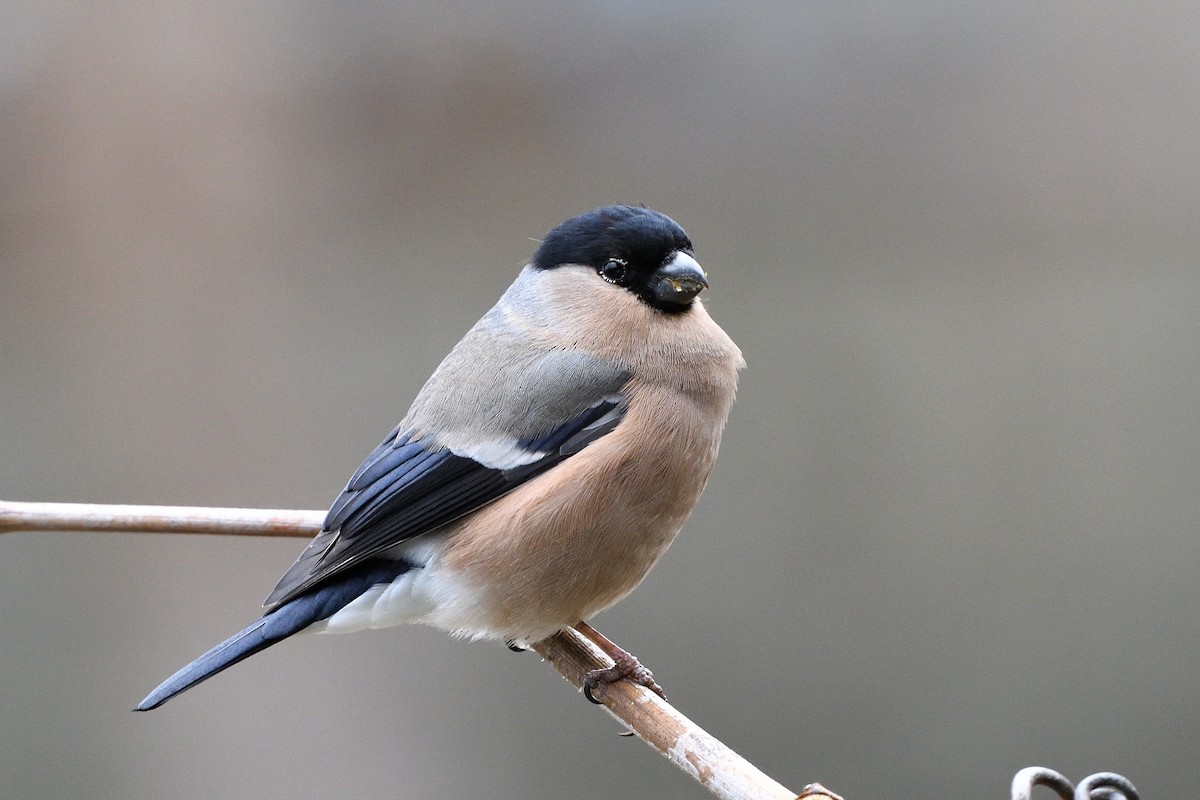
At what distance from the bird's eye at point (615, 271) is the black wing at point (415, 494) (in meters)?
0.19

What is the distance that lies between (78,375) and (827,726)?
6.99 feet

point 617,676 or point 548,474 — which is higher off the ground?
point 548,474

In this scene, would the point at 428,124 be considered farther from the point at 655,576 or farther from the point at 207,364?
the point at 655,576

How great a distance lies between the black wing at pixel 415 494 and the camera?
1.42m

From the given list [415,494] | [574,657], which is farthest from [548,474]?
[574,657]

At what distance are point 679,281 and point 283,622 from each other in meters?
0.69

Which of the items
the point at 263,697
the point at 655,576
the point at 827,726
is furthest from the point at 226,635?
the point at 827,726

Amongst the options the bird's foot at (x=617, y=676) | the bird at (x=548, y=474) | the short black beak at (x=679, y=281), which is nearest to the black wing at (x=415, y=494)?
the bird at (x=548, y=474)

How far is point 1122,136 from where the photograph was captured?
9.68 feet

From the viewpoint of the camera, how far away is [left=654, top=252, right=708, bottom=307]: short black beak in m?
1.52

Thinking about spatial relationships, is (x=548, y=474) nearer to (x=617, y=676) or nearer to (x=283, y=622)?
(x=617, y=676)

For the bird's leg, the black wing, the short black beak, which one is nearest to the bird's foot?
the bird's leg

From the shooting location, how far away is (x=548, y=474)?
1449mm

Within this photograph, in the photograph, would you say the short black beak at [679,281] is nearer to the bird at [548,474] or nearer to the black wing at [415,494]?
the bird at [548,474]
